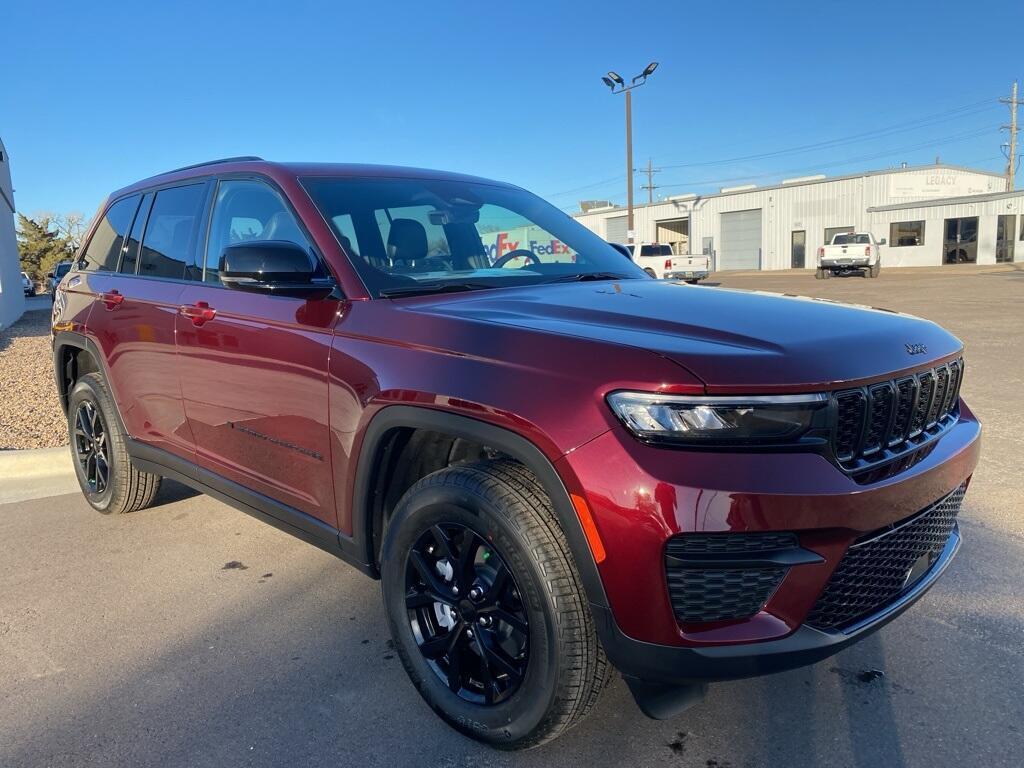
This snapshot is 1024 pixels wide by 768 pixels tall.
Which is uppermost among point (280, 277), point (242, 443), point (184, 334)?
point (280, 277)

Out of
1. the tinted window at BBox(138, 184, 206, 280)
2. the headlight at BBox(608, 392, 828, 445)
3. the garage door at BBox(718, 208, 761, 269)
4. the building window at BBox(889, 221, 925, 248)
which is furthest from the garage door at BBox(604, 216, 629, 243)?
the headlight at BBox(608, 392, 828, 445)

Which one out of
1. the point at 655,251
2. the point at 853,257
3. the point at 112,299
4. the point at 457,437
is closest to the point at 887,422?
the point at 457,437

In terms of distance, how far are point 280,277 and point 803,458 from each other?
1.83 meters

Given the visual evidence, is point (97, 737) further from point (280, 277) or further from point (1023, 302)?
point (1023, 302)

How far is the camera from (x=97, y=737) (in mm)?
2463

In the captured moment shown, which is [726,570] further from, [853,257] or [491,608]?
[853,257]

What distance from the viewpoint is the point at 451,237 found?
3.21m

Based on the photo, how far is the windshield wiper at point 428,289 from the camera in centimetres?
266

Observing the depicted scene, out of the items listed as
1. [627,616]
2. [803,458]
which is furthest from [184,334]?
[803,458]

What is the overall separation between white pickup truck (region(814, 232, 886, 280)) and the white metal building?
12.0 meters

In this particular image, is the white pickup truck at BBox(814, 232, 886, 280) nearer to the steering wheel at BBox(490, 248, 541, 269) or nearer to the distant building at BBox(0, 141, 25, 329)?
the distant building at BBox(0, 141, 25, 329)

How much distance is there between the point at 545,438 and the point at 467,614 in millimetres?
693

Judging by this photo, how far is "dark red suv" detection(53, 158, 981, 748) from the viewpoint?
1.85 m

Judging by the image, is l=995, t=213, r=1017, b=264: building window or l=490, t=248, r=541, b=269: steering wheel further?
l=995, t=213, r=1017, b=264: building window
